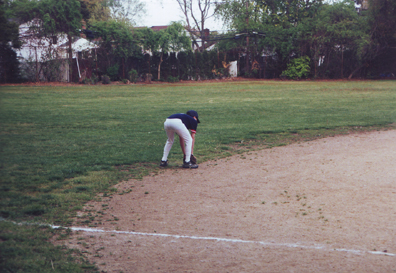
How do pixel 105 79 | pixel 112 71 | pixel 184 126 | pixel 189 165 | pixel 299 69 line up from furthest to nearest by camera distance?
pixel 299 69
pixel 112 71
pixel 105 79
pixel 189 165
pixel 184 126

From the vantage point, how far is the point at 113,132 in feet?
41.0

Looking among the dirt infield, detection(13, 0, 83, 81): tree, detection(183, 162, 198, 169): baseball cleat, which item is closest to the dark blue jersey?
detection(183, 162, 198, 169): baseball cleat

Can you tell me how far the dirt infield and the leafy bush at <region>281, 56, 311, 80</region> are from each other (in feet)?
96.5

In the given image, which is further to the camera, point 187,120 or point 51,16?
point 51,16

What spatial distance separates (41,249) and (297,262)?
2909 millimetres

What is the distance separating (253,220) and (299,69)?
34127mm

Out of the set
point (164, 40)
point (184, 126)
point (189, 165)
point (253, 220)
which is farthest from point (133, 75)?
point (253, 220)

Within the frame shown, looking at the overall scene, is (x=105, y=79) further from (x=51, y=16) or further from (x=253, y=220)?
(x=253, y=220)

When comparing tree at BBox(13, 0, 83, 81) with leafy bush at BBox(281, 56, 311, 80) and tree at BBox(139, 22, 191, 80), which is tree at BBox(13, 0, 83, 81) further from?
leafy bush at BBox(281, 56, 311, 80)

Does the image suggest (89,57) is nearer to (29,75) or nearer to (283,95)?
(29,75)

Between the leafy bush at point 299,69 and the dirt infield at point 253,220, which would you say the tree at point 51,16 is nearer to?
the leafy bush at point 299,69

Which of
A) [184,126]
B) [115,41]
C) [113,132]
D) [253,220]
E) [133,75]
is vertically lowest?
[253,220]

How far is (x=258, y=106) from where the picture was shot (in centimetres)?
1900

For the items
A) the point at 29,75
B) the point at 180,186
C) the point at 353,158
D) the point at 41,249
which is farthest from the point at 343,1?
the point at 41,249
